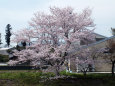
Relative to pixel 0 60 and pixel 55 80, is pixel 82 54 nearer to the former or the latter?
pixel 55 80

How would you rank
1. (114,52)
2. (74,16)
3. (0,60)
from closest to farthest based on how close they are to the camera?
(74,16), (114,52), (0,60)

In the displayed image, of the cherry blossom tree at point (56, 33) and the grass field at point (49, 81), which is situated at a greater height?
the cherry blossom tree at point (56, 33)

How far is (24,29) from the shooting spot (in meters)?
15.1

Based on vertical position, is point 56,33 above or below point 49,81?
above

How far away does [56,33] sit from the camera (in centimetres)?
1461

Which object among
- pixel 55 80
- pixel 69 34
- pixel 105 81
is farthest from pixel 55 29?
pixel 105 81

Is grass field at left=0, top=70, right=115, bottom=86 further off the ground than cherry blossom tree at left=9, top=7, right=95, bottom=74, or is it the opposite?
cherry blossom tree at left=9, top=7, right=95, bottom=74

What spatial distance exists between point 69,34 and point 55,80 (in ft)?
11.9

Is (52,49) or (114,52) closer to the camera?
(52,49)

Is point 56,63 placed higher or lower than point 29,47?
lower

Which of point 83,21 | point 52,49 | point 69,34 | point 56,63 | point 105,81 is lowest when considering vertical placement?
point 105,81

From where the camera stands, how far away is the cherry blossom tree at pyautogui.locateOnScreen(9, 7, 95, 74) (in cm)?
1406

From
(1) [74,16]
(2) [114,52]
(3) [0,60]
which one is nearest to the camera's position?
(1) [74,16]

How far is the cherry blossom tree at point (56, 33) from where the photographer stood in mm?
14062
